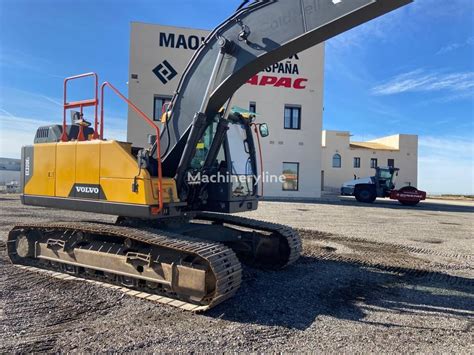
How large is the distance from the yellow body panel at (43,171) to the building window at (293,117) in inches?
869

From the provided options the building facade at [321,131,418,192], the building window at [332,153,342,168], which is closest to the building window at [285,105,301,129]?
the building facade at [321,131,418,192]

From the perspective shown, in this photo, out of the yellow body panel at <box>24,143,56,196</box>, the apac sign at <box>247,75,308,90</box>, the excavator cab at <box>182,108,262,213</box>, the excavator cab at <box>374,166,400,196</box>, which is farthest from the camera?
the excavator cab at <box>374,166,400,196</box>

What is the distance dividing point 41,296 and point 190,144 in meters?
3.03

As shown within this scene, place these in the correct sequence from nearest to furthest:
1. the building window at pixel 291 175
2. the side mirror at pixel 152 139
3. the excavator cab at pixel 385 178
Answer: the side mirror at pixel 152 139, the building window at pixel 291 175, the excavator cab at pixel 385 178

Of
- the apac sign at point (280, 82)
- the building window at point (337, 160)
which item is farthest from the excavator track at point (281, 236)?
the building window at point (337, 160)

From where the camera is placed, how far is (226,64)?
213 inches

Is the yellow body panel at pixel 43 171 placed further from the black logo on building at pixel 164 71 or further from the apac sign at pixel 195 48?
the black logo on building at pixel 164 71

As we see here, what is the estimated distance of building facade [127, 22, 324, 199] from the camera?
25.4m

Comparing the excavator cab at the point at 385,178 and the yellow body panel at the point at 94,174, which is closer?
the yellow body panel at the point at 94,174

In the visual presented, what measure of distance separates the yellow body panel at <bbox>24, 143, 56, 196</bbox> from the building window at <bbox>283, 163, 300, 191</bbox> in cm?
2153

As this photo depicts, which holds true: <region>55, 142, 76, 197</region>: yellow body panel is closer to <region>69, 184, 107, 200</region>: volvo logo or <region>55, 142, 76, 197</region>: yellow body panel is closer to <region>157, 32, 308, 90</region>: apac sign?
<region>69, 184, 107, 200</region>: volvo logo

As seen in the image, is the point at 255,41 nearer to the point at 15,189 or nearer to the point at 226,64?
the point at 226,64

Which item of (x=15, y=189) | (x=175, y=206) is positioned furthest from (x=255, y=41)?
(x=15, y=189)

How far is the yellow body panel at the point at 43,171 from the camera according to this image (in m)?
6.51
